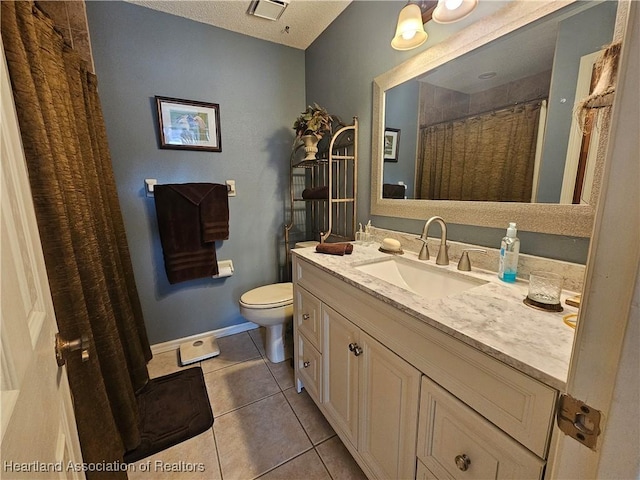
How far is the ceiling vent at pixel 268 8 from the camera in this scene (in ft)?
5.27

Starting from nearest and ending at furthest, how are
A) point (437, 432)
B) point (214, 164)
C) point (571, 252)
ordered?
1. point (437, 432)
2. point (571, 252)
3. point (214, 164)

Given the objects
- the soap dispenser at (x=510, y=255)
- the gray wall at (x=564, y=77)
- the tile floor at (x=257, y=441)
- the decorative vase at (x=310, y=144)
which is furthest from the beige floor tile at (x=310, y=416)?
the decorative vase at (x=310, y=144)

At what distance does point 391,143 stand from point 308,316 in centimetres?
104

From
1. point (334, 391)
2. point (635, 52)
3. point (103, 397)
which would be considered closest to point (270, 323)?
point (334, 391)

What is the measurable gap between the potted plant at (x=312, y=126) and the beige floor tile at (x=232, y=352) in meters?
1.51

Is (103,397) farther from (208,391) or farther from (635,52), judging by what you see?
(635,52)

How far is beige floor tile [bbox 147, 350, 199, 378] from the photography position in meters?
1.81

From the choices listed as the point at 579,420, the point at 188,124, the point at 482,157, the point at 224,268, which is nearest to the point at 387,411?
the point at 579,420

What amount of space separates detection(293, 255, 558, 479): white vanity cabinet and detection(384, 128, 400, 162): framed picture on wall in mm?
778

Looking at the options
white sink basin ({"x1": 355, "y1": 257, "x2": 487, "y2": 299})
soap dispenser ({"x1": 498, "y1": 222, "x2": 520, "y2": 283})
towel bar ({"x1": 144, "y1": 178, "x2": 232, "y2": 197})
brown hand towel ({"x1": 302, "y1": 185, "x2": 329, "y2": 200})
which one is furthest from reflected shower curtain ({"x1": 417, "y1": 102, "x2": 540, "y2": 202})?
towel bar ({"x1": 144, "y1": 178, "x2": 232, "y2": 197})

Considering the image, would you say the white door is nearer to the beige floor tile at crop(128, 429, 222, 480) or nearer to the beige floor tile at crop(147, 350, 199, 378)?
the beige floor tile at crop(128, 429, 222, 480)

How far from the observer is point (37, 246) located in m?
0.55

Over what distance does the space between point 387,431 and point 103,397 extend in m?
1.05

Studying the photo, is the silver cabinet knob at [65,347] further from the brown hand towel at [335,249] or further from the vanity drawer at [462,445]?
the brown hand towel at [335,249]
